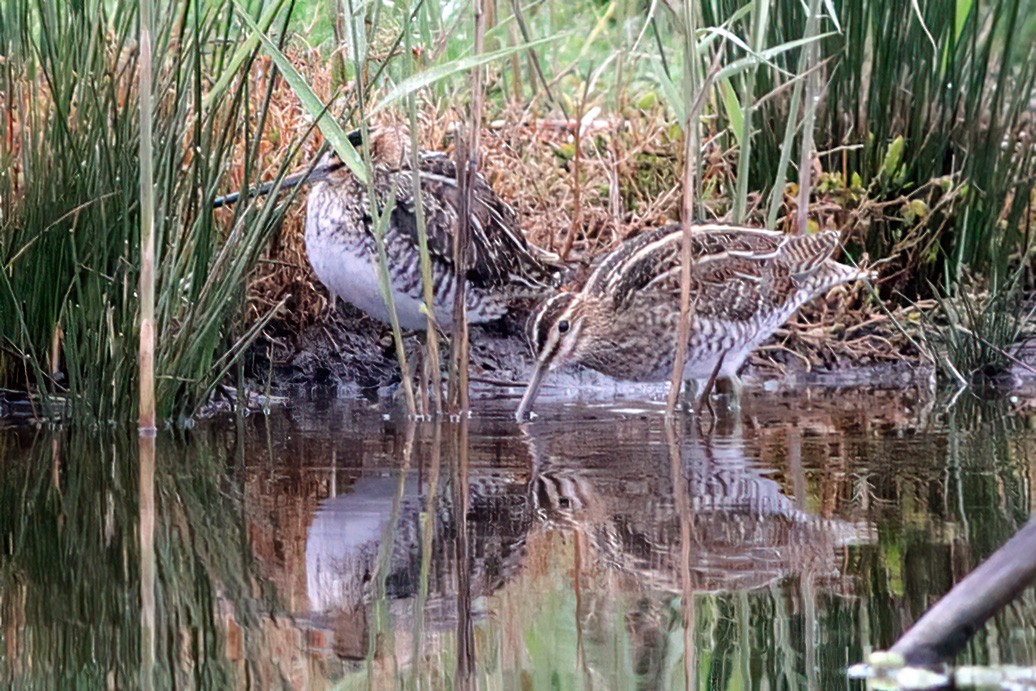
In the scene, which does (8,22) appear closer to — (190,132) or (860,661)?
(190,132)

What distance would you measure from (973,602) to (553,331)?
11.8 ft

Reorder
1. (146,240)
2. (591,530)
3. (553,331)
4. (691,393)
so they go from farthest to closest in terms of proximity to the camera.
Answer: (691,393), (553,331), (146,240), (591,530)

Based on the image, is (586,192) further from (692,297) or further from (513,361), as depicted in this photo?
(692,297)

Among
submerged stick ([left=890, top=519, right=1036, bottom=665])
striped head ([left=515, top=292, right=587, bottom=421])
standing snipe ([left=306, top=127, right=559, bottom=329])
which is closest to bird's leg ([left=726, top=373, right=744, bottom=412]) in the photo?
striped head ([left=515, top=292, right=587, bottom=421])

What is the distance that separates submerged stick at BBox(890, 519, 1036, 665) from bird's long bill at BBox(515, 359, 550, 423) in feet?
10.9

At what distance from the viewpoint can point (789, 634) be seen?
2.93 metres

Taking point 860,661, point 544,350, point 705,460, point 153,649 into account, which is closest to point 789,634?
point 860,661

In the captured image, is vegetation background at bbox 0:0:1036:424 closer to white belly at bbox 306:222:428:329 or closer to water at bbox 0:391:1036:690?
white belly at bbox 306:222:428:329

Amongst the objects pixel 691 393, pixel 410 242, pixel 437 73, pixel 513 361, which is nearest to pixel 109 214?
pixel 410 242

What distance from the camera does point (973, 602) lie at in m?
2.34

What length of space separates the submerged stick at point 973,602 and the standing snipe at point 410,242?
11.5ft

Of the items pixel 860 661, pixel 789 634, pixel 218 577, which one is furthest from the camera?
pixel 218 577

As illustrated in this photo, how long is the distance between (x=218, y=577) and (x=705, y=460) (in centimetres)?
179

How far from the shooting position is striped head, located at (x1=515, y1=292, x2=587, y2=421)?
5.88 metres
